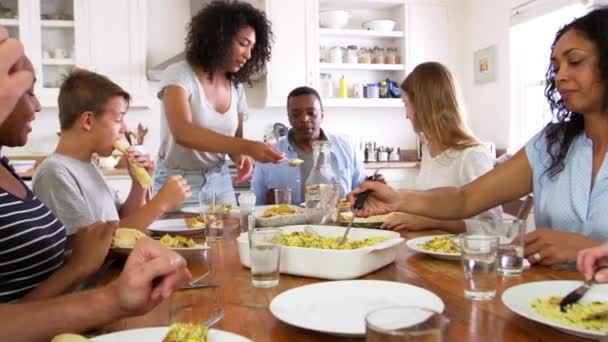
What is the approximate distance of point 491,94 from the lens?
14.0 feet

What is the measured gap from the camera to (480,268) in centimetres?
90

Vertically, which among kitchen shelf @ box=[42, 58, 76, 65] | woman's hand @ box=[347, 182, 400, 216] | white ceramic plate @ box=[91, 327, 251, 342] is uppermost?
kitchen shelf @ box=[42, 58, 76, 65]

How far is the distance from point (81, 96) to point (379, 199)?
1.00 metres

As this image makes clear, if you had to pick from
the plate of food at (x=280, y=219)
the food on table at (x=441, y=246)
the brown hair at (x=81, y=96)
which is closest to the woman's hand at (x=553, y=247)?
the food on table at (x=441, y=246)

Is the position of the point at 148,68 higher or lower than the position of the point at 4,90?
higher

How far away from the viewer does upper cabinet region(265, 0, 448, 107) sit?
4.19 m

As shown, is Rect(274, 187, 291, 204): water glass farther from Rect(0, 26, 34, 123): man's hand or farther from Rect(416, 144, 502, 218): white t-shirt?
Rect(0, 26, 34, 123): man's hand

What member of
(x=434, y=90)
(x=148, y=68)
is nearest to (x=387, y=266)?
(x=434, y=90)

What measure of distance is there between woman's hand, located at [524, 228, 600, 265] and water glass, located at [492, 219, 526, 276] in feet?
0.28

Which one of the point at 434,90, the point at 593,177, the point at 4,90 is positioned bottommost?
the point at 593,177

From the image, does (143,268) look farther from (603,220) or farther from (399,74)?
(399,74)

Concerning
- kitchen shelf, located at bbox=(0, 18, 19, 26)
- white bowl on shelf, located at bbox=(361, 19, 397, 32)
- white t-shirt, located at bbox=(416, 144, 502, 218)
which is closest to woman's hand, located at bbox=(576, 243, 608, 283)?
white t-shirt, located at bbox=(416, 144, 502, 218)

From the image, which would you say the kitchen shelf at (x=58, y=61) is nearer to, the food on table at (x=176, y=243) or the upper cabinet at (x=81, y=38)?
the upper cabinet at (x=81, y=38)

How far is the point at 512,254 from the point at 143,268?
0.74m
